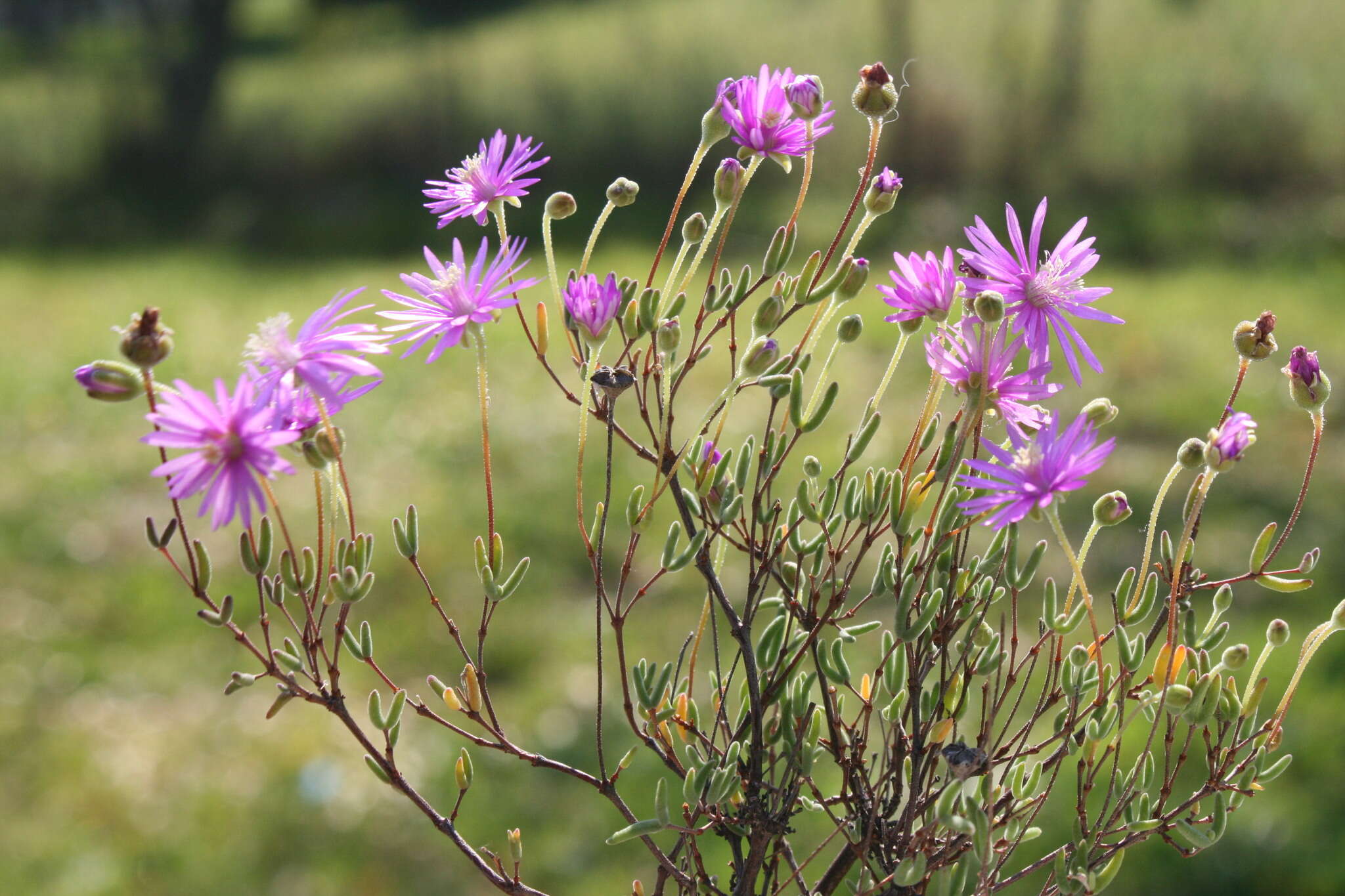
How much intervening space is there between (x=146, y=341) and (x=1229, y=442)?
0.34m

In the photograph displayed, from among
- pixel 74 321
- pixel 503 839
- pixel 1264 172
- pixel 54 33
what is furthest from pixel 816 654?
pixel 54 33

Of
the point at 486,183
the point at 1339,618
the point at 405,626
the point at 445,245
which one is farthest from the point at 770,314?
the point at 445,245

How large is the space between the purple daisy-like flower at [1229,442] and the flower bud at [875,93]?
17cm

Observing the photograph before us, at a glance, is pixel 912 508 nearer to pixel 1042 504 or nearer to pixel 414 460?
pixel 1042 504

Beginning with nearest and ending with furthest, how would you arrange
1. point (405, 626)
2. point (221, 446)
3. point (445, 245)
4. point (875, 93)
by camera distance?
point (221, 446) → point (875, 93) → point (405, 626) → point (445, 245)

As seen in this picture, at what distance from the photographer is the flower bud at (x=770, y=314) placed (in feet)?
1.52

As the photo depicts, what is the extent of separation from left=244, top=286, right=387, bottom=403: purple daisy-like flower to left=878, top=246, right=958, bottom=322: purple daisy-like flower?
18 cm

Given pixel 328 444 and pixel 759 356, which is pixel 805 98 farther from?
pixel 328 444

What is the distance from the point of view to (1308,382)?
1.55 ft

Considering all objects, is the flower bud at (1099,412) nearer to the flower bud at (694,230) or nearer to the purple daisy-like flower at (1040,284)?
the purple daisy-like flower at (1040,284)

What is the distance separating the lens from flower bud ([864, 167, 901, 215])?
0.48 m

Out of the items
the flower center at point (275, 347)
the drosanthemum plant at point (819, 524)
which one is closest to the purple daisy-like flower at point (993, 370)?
the drosanthemum plant at point (819, 524)

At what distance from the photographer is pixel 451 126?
4.63 m

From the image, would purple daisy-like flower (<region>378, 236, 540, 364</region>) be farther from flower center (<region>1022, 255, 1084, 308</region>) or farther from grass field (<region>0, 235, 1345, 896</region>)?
grass field (<region>0, 235, 1345, 896</region>)
